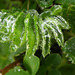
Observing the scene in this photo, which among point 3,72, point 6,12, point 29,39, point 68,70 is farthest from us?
point 68,70

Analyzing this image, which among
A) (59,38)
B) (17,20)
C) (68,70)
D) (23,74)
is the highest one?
(17,20)

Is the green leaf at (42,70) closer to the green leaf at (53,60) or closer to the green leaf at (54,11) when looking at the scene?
the green leaf at (53,60)

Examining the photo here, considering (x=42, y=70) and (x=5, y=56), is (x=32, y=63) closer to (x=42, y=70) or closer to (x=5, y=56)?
(x=42, y=70)

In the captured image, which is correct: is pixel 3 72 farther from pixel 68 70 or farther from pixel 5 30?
pixel 68 70

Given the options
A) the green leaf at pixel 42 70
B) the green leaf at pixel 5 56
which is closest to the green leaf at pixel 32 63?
the green leaf at pixel 42 70

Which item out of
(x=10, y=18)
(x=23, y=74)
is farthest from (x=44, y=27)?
(x=23, y=74)

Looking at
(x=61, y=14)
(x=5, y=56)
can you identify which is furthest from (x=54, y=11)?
(x=5, y=56)

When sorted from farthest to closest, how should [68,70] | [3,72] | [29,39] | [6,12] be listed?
[68,70], [3,72], [6,12], [29,39]

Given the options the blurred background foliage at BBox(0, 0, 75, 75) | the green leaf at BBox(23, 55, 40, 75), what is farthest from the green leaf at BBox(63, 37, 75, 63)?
the green leaf at BBox(23, 55, 40, 75)
